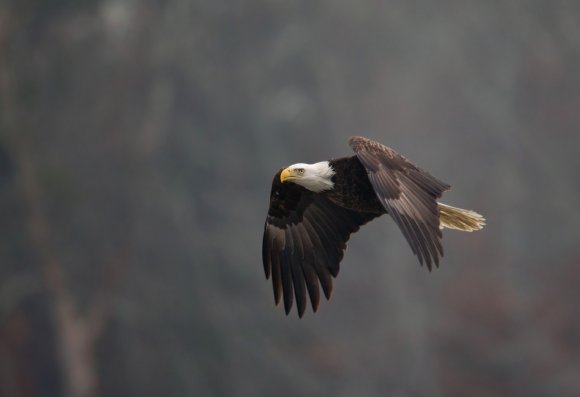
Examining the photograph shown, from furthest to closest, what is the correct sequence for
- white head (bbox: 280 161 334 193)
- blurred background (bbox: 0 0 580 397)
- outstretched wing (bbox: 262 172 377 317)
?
blurred background (bbox: 0 0 580 397) → outstretched wing (bbox: 262 172 377 317) → white head (bbox: 280 161 334 193)

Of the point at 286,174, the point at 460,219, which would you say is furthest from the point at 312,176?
the point at 460,219

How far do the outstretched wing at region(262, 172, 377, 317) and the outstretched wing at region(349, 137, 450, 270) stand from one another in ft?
2.87

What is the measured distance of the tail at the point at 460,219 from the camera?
22.2 feet

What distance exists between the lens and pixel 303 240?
6977 millimetres

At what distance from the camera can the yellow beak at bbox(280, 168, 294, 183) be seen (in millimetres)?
6469

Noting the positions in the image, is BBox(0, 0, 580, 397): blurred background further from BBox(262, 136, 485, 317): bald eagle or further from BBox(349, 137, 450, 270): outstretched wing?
BBox(349, 137, 450, 270): outstretched wing

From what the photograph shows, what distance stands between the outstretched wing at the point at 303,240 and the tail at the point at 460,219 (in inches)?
19.1

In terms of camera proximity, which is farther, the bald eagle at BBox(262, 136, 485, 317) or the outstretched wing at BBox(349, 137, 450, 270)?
the bald eagle at BBox(262, 136, 485, 317)

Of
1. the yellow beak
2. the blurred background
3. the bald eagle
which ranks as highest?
the blurred background

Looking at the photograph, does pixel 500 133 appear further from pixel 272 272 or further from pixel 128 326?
pixel 272 272

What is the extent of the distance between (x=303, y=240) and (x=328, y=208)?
273 mm

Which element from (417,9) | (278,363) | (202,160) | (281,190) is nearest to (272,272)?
(281,190)

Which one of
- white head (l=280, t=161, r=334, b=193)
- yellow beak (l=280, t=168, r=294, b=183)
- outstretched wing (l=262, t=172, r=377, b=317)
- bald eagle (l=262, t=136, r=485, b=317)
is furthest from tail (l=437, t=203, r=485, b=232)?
yellow beak (l=280, t=168, r=294, b=183)

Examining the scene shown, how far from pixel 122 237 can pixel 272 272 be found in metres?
9.64
